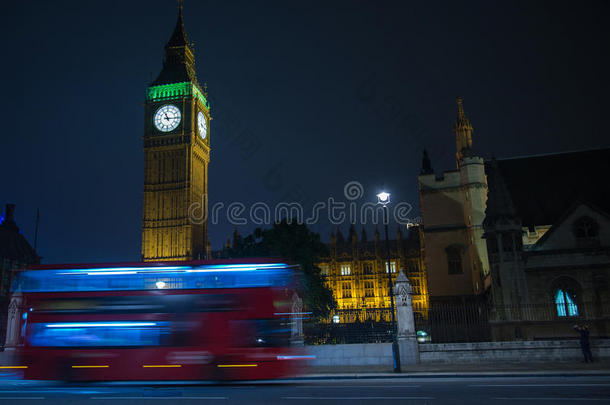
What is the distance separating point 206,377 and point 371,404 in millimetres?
5266

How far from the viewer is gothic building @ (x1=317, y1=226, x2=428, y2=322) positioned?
3750 inches

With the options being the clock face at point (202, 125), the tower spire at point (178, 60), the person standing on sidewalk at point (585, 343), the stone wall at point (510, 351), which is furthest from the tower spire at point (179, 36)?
the person standing on sidewalk at point (585, 343)

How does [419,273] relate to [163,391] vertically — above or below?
above

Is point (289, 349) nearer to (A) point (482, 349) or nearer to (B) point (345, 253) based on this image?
(A) point (482, 349)

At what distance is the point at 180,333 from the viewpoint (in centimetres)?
1355

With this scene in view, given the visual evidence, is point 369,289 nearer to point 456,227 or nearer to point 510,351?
point 456,227

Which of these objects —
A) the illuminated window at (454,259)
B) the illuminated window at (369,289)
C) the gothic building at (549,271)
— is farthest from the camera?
the illuminated window at (369,289)

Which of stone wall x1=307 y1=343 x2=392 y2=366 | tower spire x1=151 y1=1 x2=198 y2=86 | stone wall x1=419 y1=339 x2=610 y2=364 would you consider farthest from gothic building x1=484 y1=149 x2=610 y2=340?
tower spire x1=151 y1=1 x2=198 y2=86

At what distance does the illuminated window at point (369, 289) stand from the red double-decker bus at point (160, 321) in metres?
83.7

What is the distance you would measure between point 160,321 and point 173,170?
83.6 meters

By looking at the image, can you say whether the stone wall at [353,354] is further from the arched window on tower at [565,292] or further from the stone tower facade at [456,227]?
the stone tower facade at [456,227]

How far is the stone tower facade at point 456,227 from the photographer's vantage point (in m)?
40.7

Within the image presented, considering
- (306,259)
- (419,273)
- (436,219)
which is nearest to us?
(436,219)

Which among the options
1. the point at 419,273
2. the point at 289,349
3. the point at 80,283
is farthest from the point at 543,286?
the point at 419,273
